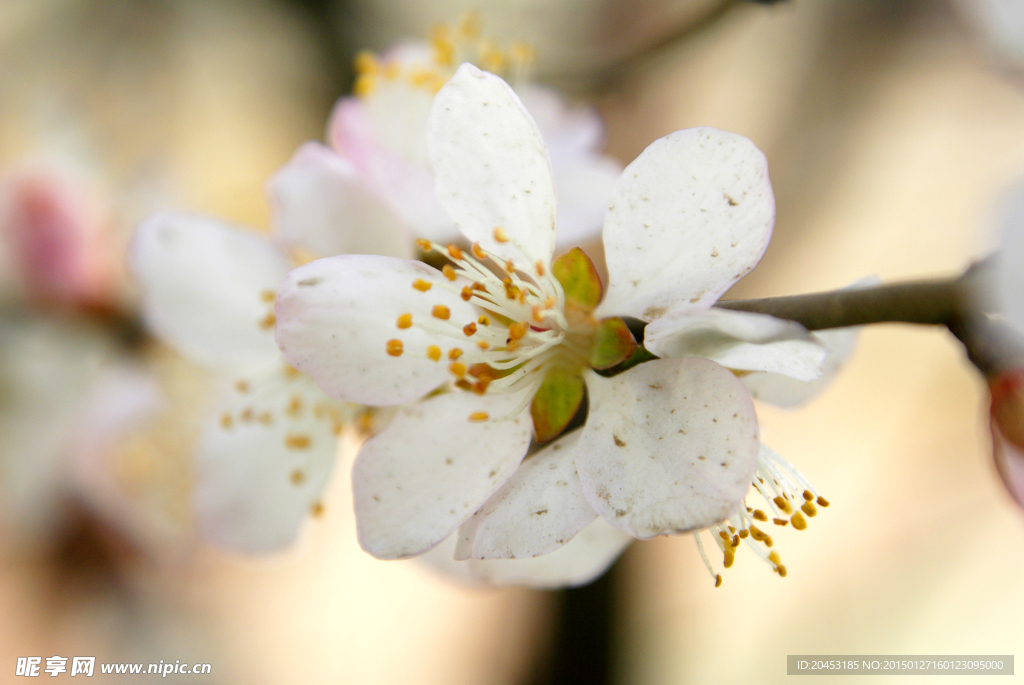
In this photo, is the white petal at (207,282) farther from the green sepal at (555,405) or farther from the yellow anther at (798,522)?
the yellow anther at (798,522)

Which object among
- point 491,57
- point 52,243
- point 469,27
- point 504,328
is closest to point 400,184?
point 504,328

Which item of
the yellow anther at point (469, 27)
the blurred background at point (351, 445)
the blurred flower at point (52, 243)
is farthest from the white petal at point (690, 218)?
the blurred flower at point (52, 243)

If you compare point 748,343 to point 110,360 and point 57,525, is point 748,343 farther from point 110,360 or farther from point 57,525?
point 57,525

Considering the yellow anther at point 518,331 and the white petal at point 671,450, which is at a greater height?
the yellow anther at point 518,331

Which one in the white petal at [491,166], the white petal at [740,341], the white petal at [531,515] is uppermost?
the white petal at [491,166]

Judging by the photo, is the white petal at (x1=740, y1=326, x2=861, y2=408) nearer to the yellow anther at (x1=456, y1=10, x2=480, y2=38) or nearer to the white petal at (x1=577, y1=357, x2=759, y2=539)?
the white petal at (x1=577, y1=357, x2=759, y2=539)

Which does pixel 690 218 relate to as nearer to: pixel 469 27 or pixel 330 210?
pixel 330 210
